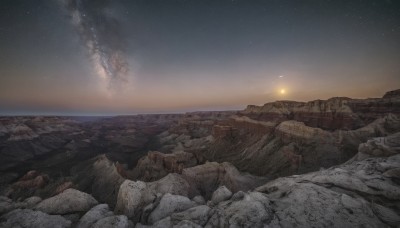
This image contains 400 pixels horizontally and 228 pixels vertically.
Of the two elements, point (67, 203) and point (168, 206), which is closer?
point (168, 206)

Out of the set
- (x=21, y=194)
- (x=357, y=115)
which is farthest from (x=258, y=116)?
(x=21, y=194)

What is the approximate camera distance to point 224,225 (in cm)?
1102

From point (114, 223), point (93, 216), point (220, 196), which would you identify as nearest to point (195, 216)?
point (220, 196)

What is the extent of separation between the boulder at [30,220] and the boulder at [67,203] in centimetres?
232

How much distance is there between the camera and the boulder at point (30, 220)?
13.1 meters

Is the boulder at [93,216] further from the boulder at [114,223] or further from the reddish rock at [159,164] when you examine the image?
the reddish rock at [159,164]

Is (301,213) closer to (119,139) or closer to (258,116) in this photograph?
(258,116)

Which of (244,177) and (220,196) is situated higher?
(220,196)

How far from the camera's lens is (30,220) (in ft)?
44.8

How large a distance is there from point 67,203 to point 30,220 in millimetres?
4521

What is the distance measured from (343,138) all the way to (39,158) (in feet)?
→ 391

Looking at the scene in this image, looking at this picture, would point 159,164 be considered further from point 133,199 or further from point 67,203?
point 133,199

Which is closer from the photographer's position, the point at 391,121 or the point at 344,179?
the point at 344,179

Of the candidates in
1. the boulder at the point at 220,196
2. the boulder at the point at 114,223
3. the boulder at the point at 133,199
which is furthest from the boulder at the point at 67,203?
the boulder at the point at 220,196
